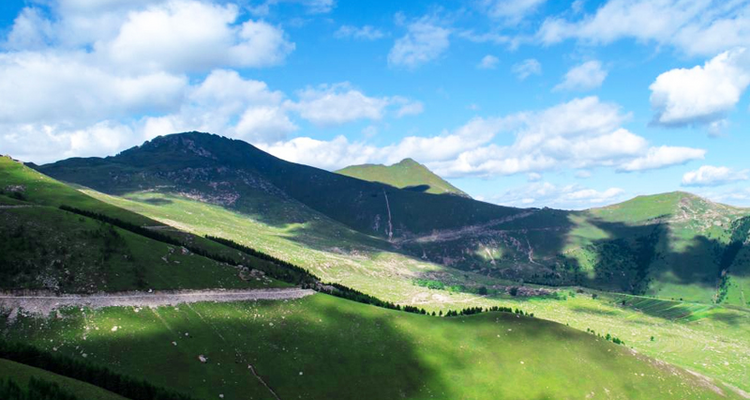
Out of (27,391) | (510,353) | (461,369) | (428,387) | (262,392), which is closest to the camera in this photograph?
(27,391)

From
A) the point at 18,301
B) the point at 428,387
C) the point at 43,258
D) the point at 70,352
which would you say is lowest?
the point at 428,387

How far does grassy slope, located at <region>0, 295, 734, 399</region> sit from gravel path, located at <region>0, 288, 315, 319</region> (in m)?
2.75

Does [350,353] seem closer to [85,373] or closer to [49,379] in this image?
[85,373]

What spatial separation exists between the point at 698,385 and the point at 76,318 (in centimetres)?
13187

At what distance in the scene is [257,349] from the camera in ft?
297

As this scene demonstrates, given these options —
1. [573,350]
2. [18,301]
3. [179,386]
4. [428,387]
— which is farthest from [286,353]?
[573,350]

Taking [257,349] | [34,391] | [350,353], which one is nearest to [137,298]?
[257,349]

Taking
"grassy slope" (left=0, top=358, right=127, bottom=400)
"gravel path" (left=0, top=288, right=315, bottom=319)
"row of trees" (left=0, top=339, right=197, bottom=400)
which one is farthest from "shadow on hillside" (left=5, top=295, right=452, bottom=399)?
"grassy slope" (left=0, top=358, right=127, bottom=400)

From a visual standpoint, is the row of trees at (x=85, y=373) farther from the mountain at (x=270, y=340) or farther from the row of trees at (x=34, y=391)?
the row of trees at (x=34, y=391)

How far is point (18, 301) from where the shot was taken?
81500 millimetres

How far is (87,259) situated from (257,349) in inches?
1777

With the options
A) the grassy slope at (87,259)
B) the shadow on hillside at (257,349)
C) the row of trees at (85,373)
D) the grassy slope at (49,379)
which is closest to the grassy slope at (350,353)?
the shadow on hillside at (257,349)

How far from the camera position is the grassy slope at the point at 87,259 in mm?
90562

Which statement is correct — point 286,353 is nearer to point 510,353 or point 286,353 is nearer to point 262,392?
point 262,392
